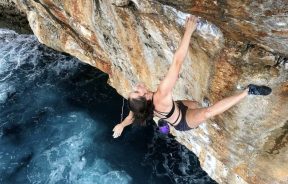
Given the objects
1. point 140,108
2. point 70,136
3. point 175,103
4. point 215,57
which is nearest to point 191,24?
point 215,57

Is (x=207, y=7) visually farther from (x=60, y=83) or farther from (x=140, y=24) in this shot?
(x=60, y=83)

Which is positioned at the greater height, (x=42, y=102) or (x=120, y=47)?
(x=120, y=47)

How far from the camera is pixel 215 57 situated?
20.8ft

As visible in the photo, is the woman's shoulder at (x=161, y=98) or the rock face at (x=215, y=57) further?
the woman's shoulder at (x=161, y=98)

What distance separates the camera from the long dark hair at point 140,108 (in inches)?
238

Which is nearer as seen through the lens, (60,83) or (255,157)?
(255,157)

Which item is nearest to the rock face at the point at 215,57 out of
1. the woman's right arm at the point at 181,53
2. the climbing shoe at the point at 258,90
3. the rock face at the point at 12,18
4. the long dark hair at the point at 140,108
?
the climbing shoe at the point at 258,90

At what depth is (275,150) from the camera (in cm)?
752

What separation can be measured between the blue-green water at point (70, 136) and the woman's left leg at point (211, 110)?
5628 mm

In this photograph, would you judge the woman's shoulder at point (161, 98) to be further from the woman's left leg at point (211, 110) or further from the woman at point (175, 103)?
the woman's left leg at point (211, 110)

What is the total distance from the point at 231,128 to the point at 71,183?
6.24 meters

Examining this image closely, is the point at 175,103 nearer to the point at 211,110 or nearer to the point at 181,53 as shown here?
the point at 211,110

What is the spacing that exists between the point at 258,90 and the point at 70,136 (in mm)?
8518

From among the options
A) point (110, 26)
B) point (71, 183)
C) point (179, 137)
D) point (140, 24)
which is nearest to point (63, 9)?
point (110, 26)
